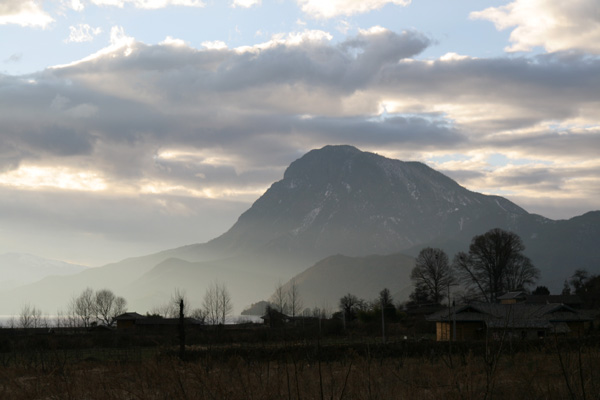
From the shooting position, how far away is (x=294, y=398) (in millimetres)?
14500

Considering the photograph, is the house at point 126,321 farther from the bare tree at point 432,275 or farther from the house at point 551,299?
the house at point 551,299

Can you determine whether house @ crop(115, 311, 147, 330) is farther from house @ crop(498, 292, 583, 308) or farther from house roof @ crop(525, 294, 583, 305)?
house roof @ crop(525, 294, 583, 305)

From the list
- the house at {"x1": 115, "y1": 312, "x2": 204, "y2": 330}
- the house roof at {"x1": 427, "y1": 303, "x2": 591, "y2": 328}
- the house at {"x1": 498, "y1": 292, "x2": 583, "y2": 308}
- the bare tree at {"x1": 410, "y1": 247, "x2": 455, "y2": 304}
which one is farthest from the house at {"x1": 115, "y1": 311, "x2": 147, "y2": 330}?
the house at {"x1": 498, "y1": 292, "x2": 583, "y2": 308}

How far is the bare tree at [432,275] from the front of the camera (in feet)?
441

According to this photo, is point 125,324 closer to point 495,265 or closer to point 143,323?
point 143,323

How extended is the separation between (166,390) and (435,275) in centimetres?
12786

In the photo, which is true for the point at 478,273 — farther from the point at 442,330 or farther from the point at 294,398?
the point at 294,398

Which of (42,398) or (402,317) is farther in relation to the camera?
(402,317)

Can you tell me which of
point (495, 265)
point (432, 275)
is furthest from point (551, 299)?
point (432, 275)

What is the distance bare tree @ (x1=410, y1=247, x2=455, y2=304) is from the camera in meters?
135

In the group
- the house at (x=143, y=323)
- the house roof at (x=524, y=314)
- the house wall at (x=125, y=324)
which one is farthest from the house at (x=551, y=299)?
the house wall at (x=125, y=324)

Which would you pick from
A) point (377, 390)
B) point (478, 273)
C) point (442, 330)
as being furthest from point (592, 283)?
point (377, 390)

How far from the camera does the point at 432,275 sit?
454 ft

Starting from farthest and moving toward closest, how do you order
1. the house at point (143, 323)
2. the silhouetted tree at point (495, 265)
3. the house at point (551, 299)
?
the silhouetted tree at point (495, 265)
the house at point (551, 299)
the house at point (143, 323)
